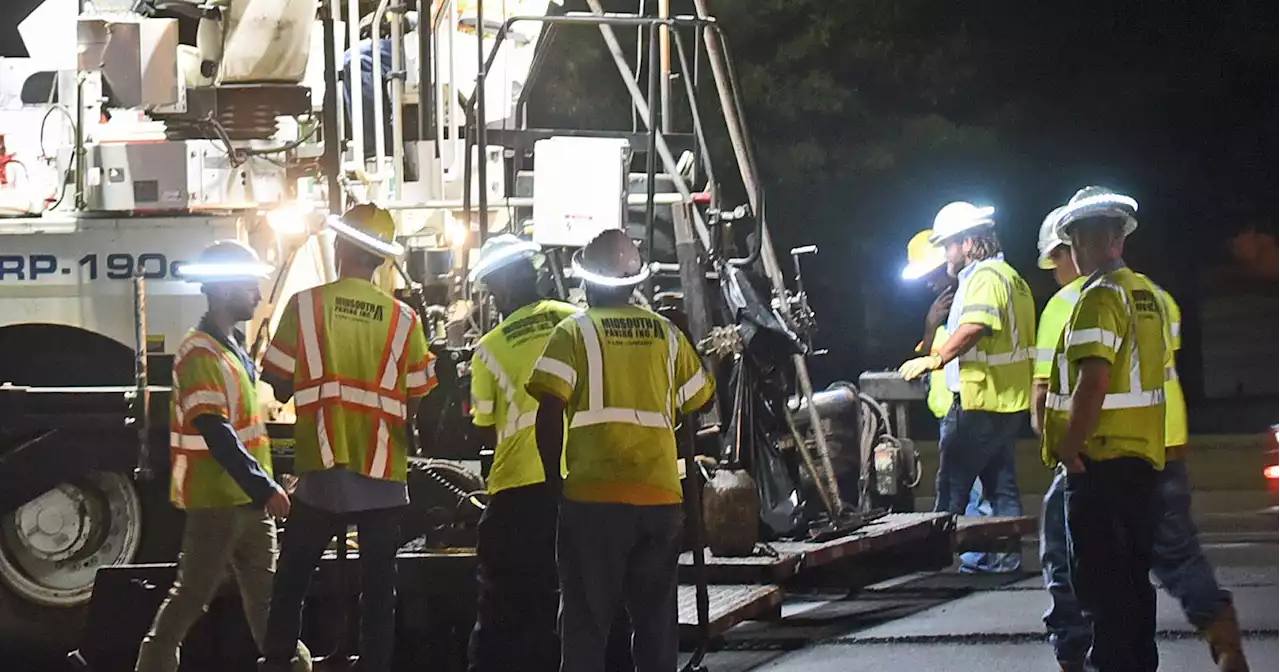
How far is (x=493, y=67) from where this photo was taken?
1073 cm

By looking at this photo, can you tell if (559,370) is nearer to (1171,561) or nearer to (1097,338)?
(1097,338)

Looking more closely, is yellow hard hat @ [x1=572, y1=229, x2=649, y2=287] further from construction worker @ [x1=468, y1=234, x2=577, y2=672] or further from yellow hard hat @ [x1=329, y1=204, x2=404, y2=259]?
yellow hard hat @ [x1=329, y1=204, x2=404, y2=259]

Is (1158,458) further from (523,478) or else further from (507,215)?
(507,215)

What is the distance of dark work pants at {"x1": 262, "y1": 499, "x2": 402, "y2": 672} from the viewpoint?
265 inches

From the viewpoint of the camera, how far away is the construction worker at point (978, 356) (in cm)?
1034

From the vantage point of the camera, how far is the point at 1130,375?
6.74 meters

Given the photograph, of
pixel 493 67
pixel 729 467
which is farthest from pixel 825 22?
pixel 729 467

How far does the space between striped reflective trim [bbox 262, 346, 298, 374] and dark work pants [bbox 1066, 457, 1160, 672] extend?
2.82 m

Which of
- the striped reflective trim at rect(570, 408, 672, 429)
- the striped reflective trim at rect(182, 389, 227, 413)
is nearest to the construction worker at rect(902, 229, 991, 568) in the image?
the striped reflective trim at rect(570, 408, 672, 429)

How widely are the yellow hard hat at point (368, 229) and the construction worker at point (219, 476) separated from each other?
46 cm

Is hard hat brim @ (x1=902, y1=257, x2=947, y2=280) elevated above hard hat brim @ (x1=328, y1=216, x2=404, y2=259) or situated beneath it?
situated beneath

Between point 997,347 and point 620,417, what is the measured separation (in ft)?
15.2

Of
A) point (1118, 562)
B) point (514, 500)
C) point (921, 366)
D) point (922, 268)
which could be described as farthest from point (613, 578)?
point (922, 268)

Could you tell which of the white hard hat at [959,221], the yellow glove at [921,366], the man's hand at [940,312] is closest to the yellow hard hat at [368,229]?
the yellow glove at [921,366]
